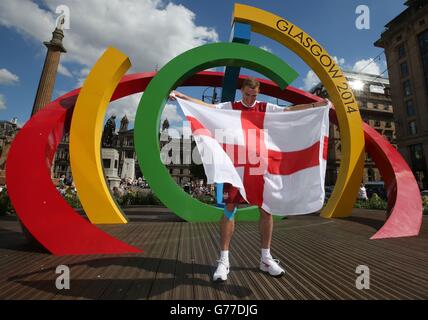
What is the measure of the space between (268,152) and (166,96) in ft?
15.2

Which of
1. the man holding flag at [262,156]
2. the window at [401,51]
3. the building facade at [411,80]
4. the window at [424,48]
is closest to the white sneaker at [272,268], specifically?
the man holding flag at [262,156]

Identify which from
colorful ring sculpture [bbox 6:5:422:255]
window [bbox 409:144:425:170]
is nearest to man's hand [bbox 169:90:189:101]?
colorful ring sculpture [bbox 6:5:422:255]

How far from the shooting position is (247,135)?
3.09 metres

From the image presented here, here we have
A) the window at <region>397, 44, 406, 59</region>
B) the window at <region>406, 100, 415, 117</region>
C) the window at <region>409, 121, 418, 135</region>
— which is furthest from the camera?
the window at <region>397, 44, 406, 59</region>

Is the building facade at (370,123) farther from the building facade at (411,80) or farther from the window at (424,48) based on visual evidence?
the window at (424,48)

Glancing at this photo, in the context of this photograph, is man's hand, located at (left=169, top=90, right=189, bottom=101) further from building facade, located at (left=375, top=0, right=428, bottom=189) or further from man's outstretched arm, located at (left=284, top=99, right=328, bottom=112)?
building facade, located at (left=375, top=0, right=428, bottom=189)

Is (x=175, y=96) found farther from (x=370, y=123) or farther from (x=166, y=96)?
(x=370, y=123)

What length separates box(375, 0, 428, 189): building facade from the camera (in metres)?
31.5

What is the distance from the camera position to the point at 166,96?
6.88m

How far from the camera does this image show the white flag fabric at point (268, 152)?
9.14ft

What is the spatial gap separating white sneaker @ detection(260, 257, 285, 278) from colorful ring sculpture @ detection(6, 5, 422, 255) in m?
2.05

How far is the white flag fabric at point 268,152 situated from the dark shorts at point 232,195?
0.10 metres

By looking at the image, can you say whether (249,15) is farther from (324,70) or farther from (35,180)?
(35,180)
